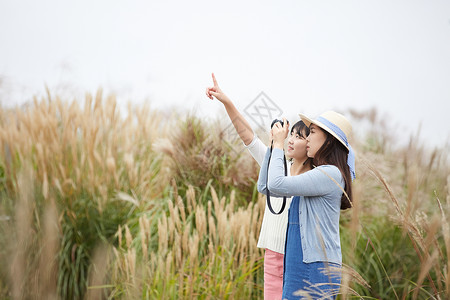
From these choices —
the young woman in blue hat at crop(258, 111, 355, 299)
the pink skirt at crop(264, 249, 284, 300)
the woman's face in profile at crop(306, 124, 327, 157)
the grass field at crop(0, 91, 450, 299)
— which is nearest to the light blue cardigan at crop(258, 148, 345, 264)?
the young woman in blue hat at crop(258, 111, 355, 299)

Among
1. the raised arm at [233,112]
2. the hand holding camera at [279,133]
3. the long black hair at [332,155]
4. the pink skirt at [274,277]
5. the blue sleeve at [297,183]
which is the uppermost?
the raised arm at [233,112]

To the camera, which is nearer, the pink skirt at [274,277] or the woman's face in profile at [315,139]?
the woman's face in profile at [315,139]

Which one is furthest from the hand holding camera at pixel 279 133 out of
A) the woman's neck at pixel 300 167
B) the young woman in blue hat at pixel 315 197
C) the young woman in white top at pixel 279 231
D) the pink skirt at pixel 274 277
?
the pink skirt at pixel 274 277

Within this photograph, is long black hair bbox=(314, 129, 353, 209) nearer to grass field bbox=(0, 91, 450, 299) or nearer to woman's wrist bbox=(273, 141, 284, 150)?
woman's wrist bbox=(273, 141, 284, 150)

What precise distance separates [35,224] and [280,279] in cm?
212

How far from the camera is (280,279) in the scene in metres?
1.71

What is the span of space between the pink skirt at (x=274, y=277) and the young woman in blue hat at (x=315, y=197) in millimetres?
160

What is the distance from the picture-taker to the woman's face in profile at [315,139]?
1.59 m

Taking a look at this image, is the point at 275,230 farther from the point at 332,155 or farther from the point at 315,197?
the point at 332,155

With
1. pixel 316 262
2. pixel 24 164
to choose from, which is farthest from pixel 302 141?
pixel 24 164

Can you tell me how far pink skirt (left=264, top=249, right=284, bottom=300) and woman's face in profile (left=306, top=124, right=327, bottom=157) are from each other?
0.49m

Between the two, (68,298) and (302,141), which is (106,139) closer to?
(68,298)

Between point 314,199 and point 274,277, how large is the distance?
0.44 meters

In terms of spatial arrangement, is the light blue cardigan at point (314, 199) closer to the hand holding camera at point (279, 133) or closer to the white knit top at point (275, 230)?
the hand holding camera at point (279, 133)
